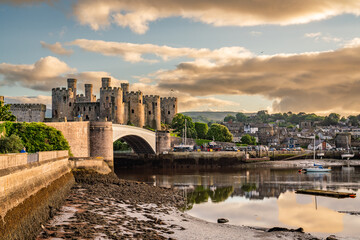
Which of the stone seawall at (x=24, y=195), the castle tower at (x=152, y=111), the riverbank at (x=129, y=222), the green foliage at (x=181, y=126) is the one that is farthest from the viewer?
the green foliage at (x=181, y=126)

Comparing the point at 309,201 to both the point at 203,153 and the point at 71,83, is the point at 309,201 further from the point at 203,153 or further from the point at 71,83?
the point at 71,83

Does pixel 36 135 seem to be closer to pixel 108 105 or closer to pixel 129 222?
pixel 129 222

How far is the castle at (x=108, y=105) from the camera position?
228 feet

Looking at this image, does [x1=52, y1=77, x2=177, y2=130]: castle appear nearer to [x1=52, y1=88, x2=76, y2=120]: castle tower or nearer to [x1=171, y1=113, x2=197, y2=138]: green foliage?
[x1=52, y1=88, x2=76, y2=120]: castle tower

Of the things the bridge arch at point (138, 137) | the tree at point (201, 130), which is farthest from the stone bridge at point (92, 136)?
the tree at point (201, 130)

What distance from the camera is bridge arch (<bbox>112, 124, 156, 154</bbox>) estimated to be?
46.5 metres

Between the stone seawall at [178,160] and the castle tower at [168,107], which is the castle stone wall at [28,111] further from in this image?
the castle tower at [168,107]

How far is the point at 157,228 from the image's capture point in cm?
1588

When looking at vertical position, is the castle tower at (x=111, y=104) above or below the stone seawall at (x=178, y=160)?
above

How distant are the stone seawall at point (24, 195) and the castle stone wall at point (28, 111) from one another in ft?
152

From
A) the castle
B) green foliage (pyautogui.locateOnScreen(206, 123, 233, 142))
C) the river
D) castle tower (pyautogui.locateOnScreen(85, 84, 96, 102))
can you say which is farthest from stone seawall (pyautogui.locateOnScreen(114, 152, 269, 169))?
the river

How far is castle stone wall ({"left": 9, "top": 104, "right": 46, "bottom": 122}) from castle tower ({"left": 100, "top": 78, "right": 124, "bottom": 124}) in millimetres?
10632

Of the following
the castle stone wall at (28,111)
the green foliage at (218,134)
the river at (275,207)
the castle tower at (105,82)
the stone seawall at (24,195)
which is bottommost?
the river at (275,207)

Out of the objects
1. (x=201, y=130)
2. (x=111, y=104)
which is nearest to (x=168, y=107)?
(x=201, y=130)
